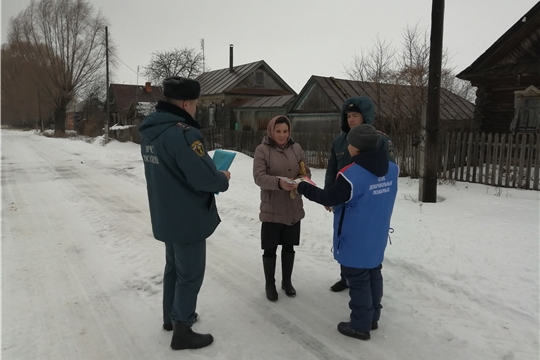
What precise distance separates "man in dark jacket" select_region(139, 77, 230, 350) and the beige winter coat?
764 mm

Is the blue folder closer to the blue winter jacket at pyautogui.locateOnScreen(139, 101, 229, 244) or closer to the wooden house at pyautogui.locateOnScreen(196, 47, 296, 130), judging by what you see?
the blue winter jacket at pyautogui.locateOnScreen(139, 101, 229, 244)

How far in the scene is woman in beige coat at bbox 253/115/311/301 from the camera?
367 centimetres

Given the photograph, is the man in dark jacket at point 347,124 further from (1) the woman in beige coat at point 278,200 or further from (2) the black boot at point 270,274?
(2) the black boot at point 270,274

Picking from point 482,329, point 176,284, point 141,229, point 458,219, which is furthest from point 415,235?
point 141,229

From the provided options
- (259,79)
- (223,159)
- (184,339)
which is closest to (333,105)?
(223,159)

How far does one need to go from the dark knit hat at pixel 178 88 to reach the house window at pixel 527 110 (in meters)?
11.5

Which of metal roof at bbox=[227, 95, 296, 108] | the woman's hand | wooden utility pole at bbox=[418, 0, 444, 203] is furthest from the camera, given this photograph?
metal roof at bbox=[227, 95, 296, 108]

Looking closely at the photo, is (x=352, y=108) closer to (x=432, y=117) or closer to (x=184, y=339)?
(x=184, y=339)

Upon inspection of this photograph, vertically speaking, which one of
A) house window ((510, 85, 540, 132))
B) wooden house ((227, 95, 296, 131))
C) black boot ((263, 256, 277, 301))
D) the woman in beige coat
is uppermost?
wooden house ((227, 95, 296, 131))

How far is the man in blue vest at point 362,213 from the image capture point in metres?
2.89

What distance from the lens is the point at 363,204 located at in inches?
115

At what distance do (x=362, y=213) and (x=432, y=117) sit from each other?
4985 millimetres

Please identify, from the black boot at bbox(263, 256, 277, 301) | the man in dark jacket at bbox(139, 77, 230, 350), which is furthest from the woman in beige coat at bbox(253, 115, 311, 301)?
the man in dark jacket at bbox(139, 77, 230, 350)

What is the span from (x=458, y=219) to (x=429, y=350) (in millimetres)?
3648
